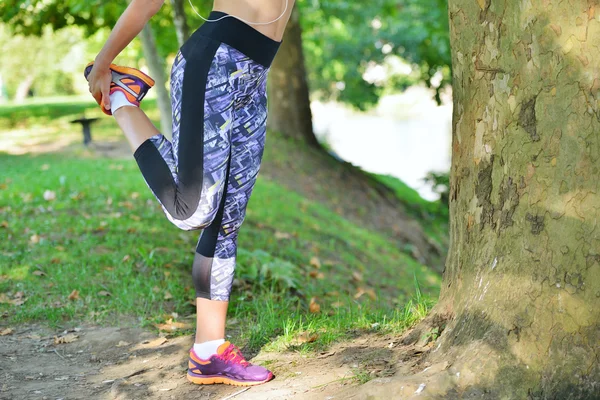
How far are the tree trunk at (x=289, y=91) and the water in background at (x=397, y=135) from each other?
154 inches

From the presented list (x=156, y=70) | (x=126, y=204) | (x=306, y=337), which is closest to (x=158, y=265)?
(x=126, y=204)

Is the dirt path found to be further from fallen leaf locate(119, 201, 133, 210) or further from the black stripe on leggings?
fallen leaf locate(119, 201, 133, 210)

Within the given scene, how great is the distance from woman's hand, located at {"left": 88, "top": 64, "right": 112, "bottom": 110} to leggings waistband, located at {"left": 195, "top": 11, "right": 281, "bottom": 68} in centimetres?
46

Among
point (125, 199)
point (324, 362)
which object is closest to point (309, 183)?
point (125, 199)

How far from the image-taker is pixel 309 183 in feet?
40.9

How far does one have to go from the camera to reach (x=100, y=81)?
319 cm

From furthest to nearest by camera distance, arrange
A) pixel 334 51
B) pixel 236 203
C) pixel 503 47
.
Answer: pixel 334 51 < pixel 236 203 < pixel 503 47

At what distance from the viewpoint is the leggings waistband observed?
9.94 feet

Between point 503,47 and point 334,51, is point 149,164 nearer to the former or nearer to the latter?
point 503,47

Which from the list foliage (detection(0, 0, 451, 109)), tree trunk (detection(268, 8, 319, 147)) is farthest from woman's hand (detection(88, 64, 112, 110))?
tree trunk (detection(268, 8, 319, 147))

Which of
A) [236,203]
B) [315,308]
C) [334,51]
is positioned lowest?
[315,308]

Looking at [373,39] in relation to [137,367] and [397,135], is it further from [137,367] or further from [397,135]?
[137,367]

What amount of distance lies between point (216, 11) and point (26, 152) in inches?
439

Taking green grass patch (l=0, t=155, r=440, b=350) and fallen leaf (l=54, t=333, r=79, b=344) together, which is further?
green grass patch (l=0, t=155, r=440, b=350)
